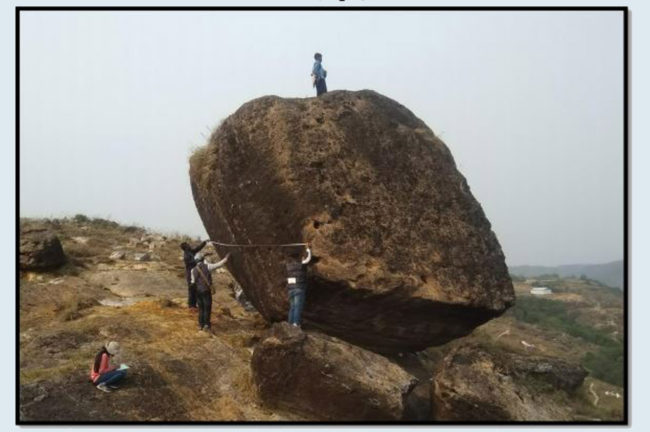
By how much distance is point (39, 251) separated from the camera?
15.8 metres

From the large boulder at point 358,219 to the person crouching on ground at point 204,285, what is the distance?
0.72 metres

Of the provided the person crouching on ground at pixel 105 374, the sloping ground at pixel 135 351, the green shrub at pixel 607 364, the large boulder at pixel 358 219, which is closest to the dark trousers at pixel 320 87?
the large boulder at pixel 358 219

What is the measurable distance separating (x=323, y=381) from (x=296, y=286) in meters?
1.90

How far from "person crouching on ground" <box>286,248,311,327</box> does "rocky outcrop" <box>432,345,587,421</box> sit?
253cm

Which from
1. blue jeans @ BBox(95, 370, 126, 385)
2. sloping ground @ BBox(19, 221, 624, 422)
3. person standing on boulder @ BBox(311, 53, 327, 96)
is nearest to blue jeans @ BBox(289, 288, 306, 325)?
sloping ground @ BBox(19, 221, 624, 422)

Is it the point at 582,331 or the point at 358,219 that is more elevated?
the point at 358,219

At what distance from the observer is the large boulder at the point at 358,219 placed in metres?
9.53

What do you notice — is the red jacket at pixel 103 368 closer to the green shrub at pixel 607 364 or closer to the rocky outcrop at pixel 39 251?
the rocky outcrop at pixel 39 251

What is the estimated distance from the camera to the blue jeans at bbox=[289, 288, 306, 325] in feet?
30.7

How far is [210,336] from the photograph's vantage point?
11352mm

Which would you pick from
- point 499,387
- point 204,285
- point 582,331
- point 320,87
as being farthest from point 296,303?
point 582,331

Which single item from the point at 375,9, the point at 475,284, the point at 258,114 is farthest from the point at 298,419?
the point at 375,9

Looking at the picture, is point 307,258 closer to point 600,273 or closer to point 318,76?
point 318,76

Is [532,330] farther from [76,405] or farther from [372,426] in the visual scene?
[76,405]
